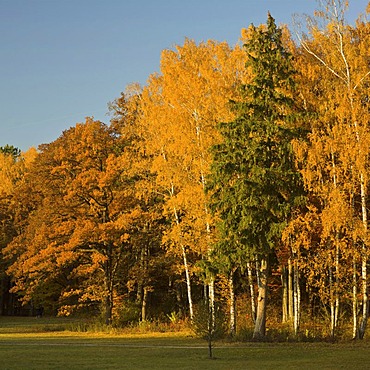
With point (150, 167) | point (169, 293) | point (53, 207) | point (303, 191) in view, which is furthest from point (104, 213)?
point (303, 191)

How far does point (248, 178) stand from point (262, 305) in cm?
503

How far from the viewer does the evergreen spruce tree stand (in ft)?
76.4

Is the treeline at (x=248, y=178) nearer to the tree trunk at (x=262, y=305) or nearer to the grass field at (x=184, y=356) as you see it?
the tree trunk at (x=262, y=305)

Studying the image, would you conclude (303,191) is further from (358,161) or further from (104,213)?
(104,213)

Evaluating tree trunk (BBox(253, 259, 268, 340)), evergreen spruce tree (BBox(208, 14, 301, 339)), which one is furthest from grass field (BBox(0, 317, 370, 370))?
evergreen spruce tree (BBox(208, 14, 301, 339))

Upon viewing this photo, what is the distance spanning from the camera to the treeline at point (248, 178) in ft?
74.5

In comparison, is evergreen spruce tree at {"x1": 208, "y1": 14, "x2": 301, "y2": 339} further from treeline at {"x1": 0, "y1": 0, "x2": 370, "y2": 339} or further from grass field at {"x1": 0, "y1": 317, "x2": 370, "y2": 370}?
grass field at {"x1": 0, "y1": 317, "x2": 370, "y2": 370}

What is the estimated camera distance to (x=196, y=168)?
85.8 ft

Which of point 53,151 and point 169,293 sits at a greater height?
point 53,151

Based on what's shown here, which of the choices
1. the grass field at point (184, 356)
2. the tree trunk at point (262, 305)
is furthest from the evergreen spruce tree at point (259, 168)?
the grass field at point (184, 356)

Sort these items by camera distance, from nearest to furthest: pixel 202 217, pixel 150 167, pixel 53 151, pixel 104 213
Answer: pixel 202 217 → pixel 150 167 → pixel 104 213 → pixel 53 151

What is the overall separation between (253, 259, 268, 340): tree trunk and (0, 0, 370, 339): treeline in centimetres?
5

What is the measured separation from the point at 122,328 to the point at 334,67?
17624 mm

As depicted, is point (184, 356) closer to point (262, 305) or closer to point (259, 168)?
point (262, 305)
